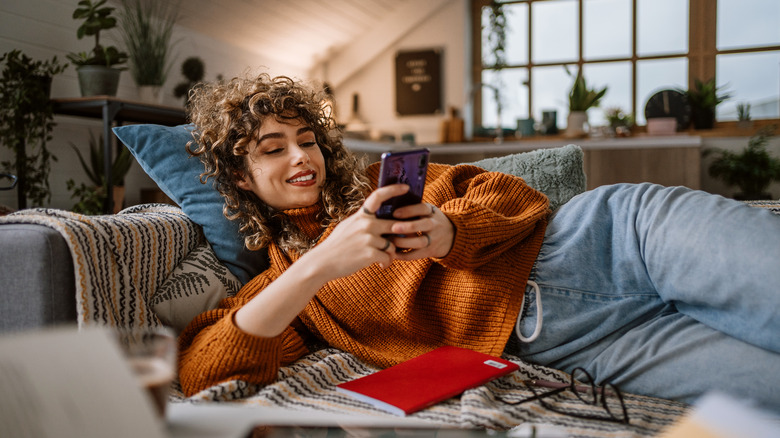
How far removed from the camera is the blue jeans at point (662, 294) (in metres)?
0.95

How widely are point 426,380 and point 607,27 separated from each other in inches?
184

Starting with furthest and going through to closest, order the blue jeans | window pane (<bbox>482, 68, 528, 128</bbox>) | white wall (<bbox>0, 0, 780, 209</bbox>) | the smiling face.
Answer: window pane (<bbox>482, 68, 528, 128</bbox>)
white wall (<bbox>0, 0, 780, 209</bbox>)
the smiling face
the blue jeans

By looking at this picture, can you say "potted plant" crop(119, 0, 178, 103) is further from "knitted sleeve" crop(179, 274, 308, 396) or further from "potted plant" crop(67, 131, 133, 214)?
"knitted sleeve" crop(179, 274, 308, 396)

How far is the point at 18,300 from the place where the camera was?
963 millimetres

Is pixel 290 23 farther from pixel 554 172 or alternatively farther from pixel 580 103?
pixel 554 172

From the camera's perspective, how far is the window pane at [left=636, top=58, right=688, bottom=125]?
15.6 ft

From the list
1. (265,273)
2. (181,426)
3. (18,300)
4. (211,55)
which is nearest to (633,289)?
(265,273)

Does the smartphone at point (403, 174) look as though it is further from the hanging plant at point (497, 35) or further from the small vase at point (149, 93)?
the hanging plant at point (497, 35)

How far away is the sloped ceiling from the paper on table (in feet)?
11.5

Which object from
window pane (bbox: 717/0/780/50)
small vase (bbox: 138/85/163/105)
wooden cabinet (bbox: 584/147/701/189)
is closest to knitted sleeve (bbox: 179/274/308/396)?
small vase (bbox: 138/85/163/105)

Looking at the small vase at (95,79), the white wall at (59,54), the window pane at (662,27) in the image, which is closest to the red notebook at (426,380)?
the white wall at (59,54)

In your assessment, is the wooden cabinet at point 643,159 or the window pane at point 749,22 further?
the window pane at point 749,22

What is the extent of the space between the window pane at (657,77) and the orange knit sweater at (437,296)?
13.0ft

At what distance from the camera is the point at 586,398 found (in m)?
0.97
